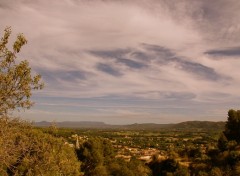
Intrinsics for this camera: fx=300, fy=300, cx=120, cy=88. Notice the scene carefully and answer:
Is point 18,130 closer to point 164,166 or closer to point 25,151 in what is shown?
point 25,151

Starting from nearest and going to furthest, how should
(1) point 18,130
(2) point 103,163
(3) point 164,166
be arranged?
(1) point 18,130 → (2) point 103,163 → (3) point 164,166

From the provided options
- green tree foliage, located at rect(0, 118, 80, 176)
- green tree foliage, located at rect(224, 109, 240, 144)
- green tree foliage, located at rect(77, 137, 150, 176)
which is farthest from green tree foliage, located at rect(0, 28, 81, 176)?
green tree foliage, located at rect(224, 109, 240, 144)

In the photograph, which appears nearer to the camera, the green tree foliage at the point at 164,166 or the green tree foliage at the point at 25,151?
the green tree foliage at the point at 25,151

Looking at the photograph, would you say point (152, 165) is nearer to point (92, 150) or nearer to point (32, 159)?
point (92, 150)

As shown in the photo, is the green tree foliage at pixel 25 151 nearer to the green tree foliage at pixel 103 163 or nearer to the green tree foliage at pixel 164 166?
the green tree foliage at pixel 103 163

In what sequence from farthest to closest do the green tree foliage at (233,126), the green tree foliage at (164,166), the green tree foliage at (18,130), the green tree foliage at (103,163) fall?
the green tree foliage at (233,126), the green tree foliage at (164,166), the green tree foliage at (103,163), the green tree foliage at (18,130)

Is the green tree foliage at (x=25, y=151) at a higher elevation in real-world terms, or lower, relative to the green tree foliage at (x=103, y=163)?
higher

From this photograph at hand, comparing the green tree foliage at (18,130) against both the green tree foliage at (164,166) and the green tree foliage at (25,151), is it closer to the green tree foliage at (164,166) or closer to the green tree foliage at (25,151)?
the green tree foliage at (25,151)

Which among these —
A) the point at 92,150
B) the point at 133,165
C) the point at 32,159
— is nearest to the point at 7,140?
the point at 32,159

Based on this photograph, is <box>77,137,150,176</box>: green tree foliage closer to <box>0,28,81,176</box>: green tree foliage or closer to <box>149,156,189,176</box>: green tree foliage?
<box>149,156,189,176</box>: green tree foliage

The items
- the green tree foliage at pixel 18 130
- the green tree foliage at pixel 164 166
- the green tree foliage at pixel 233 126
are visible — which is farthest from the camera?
the green tree foliage at pixel 233 126

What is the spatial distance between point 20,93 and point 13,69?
4.09ft

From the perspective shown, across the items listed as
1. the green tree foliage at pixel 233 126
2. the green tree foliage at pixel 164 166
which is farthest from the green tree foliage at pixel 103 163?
the green tree foliage at pixel 233 126

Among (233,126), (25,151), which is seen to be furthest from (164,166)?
(25,151)
